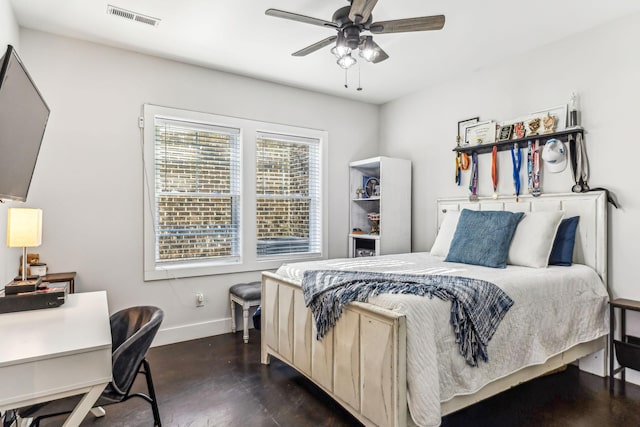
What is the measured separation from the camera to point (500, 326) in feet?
6.85

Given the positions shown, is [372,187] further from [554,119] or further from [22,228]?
[22,228]

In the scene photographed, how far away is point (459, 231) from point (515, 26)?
66.2 inches

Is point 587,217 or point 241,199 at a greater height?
point 241,199

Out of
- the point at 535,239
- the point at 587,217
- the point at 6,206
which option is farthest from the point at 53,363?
the point at 587,217

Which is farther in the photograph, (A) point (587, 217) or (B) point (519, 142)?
(B) point (519, 142)

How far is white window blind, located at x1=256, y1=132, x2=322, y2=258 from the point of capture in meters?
4.18

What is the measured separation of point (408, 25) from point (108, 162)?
271 centimetres

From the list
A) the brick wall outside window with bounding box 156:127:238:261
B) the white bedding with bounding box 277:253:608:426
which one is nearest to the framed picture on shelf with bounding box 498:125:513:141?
the white bedding with bounding box 277:253:608:426

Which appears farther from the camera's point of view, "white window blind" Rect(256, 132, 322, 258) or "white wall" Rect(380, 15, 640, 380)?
"white window blind" Rect(256, 132, 322, 258)

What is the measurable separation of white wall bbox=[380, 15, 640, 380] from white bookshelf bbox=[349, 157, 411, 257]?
22cm

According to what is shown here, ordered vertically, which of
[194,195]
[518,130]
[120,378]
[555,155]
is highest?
[518,130]

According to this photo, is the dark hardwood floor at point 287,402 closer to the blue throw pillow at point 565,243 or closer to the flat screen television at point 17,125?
the blue throw pillow at point 565,243

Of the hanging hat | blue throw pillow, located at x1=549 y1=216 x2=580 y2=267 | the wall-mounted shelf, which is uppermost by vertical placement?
the wall-mounted shelf

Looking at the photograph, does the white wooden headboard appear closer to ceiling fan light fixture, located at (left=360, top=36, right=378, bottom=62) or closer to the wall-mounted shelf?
the wall-mounted shelf
